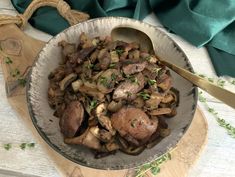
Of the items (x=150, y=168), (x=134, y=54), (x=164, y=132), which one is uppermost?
(x=134, y=54)

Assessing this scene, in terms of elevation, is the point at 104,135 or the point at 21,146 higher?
the point at 104,135

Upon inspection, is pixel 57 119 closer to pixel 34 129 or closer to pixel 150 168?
pixel 34 129

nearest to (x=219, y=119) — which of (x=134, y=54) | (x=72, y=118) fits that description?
(x=134, y=54)

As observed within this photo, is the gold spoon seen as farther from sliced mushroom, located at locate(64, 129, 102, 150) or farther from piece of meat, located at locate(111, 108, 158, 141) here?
sliced mushroom, located at locate(64, 129, 102, 150)

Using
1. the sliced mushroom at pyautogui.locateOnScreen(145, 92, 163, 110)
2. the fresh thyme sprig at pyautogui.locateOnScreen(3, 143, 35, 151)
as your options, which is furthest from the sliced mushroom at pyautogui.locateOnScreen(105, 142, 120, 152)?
the fresh thyme sprig at pyautogui.locateOnScreen(3, 143, 35, 151)

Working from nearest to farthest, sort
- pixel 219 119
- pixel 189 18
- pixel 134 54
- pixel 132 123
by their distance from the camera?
pixel 132 123 < pixel 134 54 < pixel 219 119 < pixel 189 18

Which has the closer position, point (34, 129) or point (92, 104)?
point (92, 104)

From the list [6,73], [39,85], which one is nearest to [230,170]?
[39,85]

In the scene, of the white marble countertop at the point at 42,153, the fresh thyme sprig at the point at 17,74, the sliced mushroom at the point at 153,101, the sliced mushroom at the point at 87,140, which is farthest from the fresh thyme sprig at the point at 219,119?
the fresh thyme sprig at the point at 17,74
